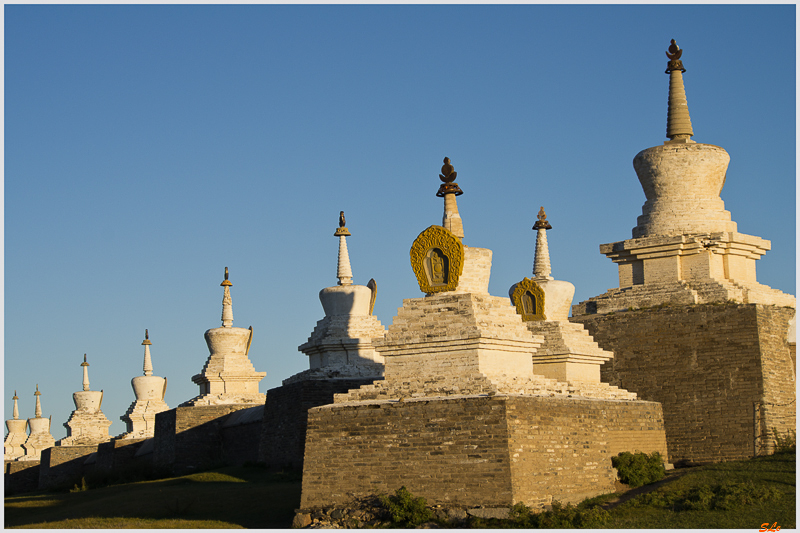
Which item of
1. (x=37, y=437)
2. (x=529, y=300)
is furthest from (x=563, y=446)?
(x=37, y=437)

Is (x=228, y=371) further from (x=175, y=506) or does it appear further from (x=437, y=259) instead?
(x=437, y=259)

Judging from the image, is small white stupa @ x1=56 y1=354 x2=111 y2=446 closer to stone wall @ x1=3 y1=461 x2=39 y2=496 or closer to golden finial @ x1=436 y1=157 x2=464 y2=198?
stone wall @ x1=3 y1=461 x2=39 y2=496

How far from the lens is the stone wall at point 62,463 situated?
45.0 m

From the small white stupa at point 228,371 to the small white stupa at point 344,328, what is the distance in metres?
4.89

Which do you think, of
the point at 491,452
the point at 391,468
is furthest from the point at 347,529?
the point at 491,452

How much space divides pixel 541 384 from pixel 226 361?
18099 millimetres

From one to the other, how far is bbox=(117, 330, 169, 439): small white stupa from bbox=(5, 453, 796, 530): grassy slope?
1816cm

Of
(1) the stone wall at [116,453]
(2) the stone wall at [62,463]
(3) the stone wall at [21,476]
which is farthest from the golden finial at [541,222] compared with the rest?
(3) the stone wall at [21,476]

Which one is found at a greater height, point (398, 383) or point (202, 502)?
point (398, 383)

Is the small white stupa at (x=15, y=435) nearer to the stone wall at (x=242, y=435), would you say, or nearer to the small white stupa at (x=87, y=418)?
the small white stupa at (x=87, y=418)

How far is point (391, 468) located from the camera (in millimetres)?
20125

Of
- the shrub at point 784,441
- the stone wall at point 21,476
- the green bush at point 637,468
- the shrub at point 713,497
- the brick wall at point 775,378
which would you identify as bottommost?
the stone wall at point 21,476

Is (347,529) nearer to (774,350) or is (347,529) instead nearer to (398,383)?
(398,383)

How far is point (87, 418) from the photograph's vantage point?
5184cm
